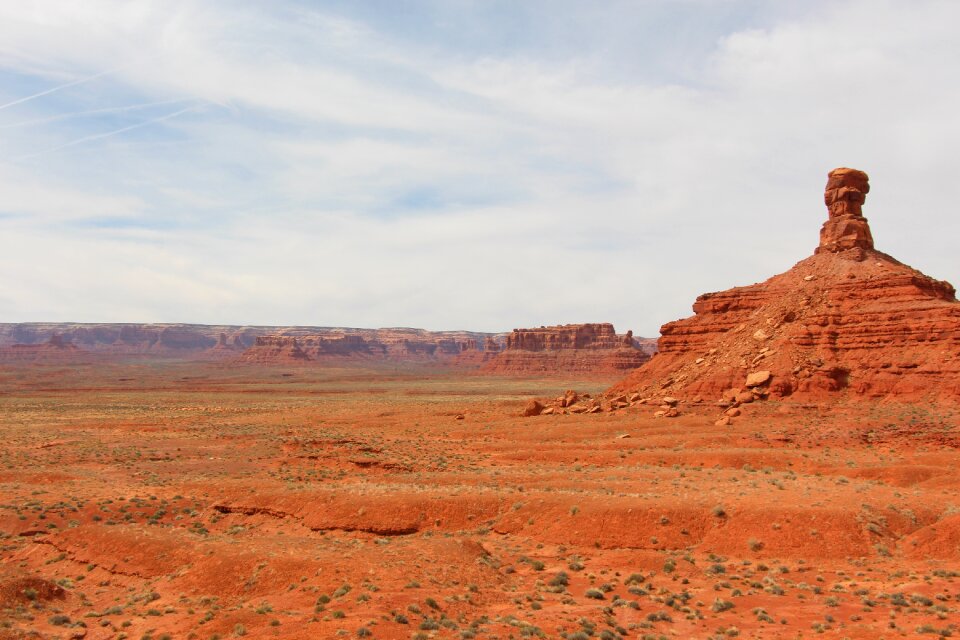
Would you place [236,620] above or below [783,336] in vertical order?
below

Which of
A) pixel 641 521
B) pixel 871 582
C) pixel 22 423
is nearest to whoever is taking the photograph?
pixel 871 582

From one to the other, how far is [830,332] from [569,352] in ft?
424

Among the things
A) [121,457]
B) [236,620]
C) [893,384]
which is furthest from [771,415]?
[121,457]

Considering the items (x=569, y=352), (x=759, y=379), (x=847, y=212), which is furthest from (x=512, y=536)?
(x=569, y=352)

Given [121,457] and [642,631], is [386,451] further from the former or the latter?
[642,631]

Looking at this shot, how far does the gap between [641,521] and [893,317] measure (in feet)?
105

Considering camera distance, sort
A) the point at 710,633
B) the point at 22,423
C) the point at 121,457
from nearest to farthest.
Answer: the point at 710,633
the point at 121,457
the point at 22,423

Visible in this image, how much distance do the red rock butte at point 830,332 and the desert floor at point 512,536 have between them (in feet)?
11.1

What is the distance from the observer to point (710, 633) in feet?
45.6

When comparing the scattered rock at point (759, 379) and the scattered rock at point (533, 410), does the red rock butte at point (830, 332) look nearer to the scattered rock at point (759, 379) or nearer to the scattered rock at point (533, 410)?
the scattered rock at point (759, 379)

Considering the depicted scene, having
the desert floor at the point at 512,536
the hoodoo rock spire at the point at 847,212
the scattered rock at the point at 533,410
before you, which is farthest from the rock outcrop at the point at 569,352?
the desert floor at the point at 512,536

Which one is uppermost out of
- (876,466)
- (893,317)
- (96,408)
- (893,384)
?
(893,317)

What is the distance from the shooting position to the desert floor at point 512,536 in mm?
14758

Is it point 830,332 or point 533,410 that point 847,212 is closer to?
point 830,332
